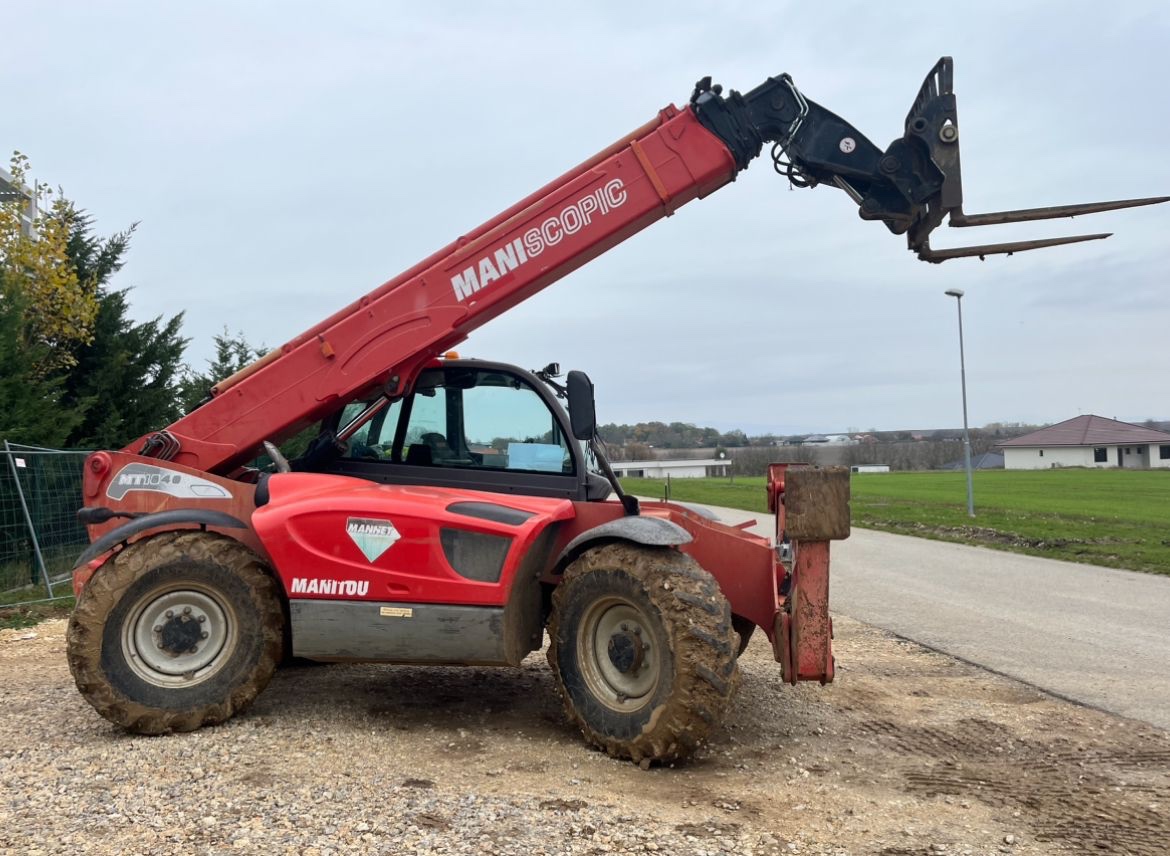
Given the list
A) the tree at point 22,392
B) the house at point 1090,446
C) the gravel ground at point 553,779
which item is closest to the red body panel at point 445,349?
the gravel ground at point 553,779

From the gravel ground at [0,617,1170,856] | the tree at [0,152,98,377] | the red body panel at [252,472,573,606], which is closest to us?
the gravel ground at [0,617,1170,856]

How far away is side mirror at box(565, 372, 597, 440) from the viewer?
577 centimetres

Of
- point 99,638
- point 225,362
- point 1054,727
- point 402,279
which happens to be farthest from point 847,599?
point 225,362

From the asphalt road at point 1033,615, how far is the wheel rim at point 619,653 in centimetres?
348

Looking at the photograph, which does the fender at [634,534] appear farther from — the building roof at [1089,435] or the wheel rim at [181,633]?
the building roof at [1089,435]

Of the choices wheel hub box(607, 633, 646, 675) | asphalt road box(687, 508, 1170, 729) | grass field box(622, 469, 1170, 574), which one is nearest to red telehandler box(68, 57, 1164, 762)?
wheel hub box(607, 633, 646, 675)

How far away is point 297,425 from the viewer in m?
6.72

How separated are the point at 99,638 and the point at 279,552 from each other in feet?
3.73

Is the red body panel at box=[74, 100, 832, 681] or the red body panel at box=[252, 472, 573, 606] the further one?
the red body panel at box=[74, 100, 832, 681]

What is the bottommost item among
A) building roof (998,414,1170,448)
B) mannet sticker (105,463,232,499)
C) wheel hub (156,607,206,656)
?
wheel hub (156,607,206,656)

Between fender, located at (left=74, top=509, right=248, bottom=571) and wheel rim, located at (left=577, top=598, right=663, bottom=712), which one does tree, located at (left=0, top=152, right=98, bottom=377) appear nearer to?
fender, located at (left=74, top=509, right=248, bottom=571)

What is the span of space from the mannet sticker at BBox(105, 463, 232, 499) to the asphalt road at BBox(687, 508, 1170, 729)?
20.2ft

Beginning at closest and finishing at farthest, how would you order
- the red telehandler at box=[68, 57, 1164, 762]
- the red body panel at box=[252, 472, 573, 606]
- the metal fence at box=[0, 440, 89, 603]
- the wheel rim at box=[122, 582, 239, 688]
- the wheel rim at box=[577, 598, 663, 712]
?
the wheel rim at box=[577, 598, 663, 712] < the red telehandler at box=[68, 57, 1164, 762] < the red body panel at box=[252, 472, 573, 606] < the wheel rim at box=[122, 582, 239, 688] < the metal fence at box=[0, 440, 89, 603]

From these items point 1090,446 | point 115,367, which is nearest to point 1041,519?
point 115,367
